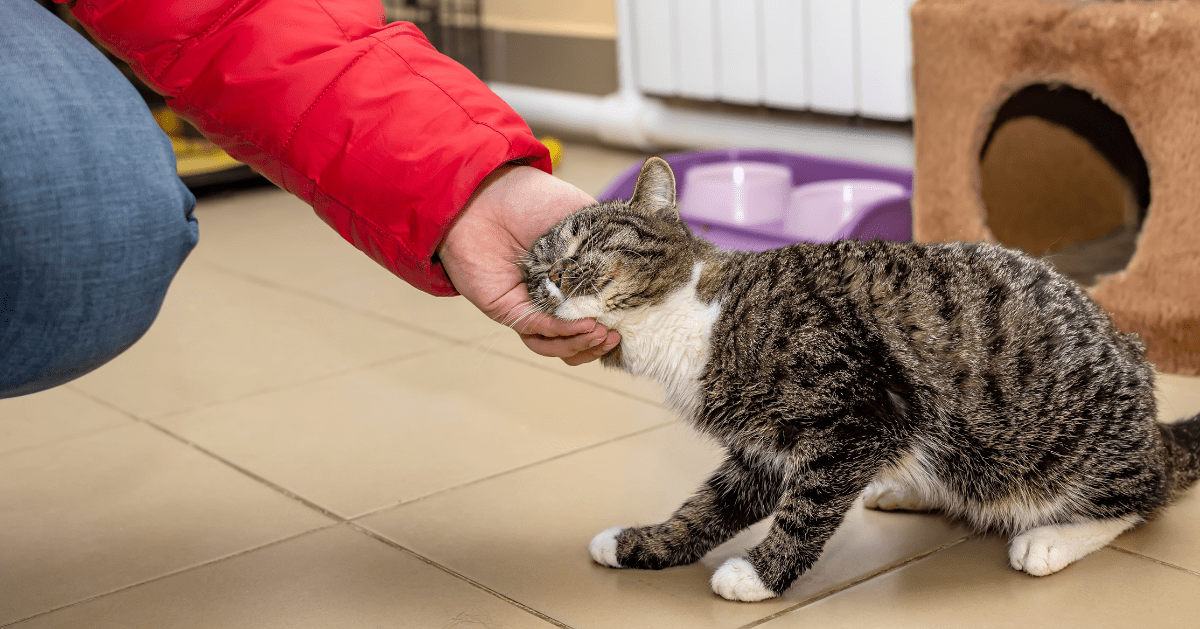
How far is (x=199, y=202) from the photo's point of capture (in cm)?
346

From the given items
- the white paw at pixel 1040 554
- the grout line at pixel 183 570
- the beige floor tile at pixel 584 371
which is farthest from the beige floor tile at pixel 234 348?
the white paw at pixel 1040 554

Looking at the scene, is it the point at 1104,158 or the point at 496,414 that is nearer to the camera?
the point at 496,414

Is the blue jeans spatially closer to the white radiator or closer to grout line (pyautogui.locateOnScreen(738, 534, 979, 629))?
grout line (pyautogui.locateOnScreen(738, 534, 979, 629))

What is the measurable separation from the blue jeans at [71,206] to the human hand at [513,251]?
0.33 m

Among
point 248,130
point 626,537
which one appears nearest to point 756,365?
point 626,537

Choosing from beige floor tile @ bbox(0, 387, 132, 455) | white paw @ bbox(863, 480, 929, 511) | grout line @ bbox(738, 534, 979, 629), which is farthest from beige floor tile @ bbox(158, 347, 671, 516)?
grout line @ bbox(738, 534, 979, 629)

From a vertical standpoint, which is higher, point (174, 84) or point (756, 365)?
point (174, 84)

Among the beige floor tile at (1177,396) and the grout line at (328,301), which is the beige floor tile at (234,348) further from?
the beige floor tile at (1177,396)

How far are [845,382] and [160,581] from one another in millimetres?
795

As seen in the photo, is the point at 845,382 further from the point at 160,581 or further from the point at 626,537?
the point at 160,581

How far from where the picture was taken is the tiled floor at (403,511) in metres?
1.17

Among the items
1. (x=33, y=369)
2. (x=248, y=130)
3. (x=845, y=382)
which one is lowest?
(x=845, y=382)

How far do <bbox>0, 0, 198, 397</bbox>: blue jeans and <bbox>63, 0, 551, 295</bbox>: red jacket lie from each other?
15 centimetres

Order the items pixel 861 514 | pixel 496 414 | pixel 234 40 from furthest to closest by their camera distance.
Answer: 1. pixel 496 414
2. pixel 861 514
3. pixel 234 40
